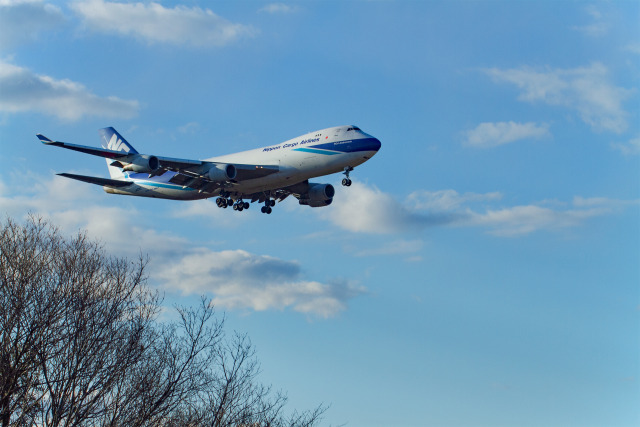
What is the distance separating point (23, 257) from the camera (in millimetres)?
30016

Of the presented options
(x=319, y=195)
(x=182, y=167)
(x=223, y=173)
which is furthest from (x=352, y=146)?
(x=182, y=167)

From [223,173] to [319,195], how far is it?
10649 mm

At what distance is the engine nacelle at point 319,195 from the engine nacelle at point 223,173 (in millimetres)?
9474

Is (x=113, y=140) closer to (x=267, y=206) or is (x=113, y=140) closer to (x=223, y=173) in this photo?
(x=267, y=206)

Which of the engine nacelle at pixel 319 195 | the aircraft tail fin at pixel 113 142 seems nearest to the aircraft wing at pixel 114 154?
the engine nacelle at pixel 319 195

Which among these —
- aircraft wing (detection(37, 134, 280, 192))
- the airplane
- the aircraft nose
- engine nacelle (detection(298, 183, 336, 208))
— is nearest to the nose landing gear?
the airplane

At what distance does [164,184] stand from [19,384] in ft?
107

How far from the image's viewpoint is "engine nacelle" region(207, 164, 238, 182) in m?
52.2

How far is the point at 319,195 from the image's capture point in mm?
60469

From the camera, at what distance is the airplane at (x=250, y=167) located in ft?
167

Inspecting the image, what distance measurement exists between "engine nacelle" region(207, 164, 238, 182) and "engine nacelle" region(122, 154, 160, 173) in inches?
155

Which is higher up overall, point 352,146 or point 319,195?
point 352,146

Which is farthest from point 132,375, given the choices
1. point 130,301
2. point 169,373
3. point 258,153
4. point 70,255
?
point 258,153

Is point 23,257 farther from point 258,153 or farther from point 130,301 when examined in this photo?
point 258,153
